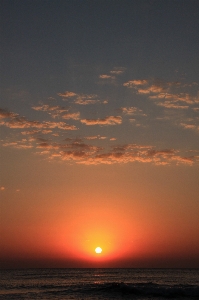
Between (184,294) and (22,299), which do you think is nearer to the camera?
(22,299)

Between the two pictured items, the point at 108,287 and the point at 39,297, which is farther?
the point at 108,287

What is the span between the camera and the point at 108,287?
1710 inches

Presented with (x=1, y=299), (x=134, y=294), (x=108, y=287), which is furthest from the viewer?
(x=108, y=287)

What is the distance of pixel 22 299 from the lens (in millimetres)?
34125

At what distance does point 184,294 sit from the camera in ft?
129

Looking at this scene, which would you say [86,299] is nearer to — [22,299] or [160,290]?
[22,299]

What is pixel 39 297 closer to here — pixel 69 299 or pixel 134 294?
pixel 69 299

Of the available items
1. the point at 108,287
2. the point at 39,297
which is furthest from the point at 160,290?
the point at 39,297

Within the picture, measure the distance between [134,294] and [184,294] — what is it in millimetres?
5396

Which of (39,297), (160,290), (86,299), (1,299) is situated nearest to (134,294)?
(160,290)

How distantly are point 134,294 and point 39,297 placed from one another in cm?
995

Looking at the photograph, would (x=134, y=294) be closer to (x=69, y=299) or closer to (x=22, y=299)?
(x=69, y=299)

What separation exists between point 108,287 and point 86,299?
9385mm

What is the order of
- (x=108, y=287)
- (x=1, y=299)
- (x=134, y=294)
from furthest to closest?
(x=108, y=287) < (x=134, y=294) < (x=1, y=299)
